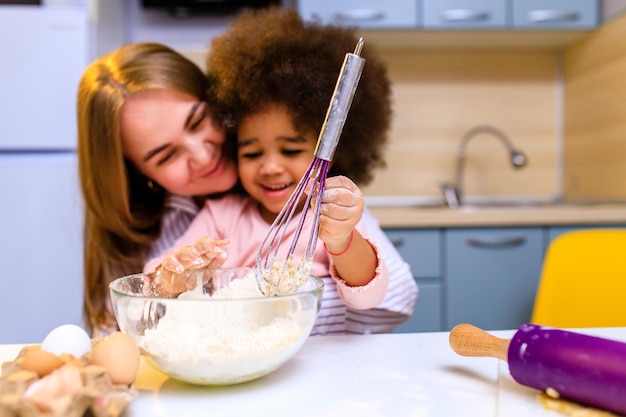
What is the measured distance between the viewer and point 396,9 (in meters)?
1.97

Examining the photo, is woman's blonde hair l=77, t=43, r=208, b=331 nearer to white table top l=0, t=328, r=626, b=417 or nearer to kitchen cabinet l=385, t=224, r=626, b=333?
white table top l=0, t=328, r=626, b=417

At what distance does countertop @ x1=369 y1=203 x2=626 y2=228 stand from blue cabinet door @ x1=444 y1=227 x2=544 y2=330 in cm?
3

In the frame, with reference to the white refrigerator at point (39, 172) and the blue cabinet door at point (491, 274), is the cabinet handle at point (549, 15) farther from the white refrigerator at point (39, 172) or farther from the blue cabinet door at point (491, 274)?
the white refrigerator at point (39, 172)

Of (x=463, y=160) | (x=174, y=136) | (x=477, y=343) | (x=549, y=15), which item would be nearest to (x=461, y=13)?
(x=549, y=15)

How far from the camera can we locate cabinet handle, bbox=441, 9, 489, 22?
1.97 m

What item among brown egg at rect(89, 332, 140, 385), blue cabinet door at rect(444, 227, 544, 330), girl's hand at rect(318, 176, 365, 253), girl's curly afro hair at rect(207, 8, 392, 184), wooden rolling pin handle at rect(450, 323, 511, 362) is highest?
girl's curly afro hair at rect(207, 8, 392, 184)

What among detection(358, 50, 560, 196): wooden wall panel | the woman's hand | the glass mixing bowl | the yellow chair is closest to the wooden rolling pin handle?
the glass mixing bowl

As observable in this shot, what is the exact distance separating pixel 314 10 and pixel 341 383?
163 cm

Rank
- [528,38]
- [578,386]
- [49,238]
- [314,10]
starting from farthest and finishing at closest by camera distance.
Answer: [528,38] < [314,10] < [49,238] < [578,386]

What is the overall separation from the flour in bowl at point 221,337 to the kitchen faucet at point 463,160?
1.73 m

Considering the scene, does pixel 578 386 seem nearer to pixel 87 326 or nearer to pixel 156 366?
pixel 156 366

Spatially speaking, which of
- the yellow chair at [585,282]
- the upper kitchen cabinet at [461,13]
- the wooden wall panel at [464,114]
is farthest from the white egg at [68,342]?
the wooden wall panel at [464,114]

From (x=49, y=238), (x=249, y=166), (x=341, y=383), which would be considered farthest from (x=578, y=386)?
(x=49, y=238)

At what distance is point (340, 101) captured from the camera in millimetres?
552
